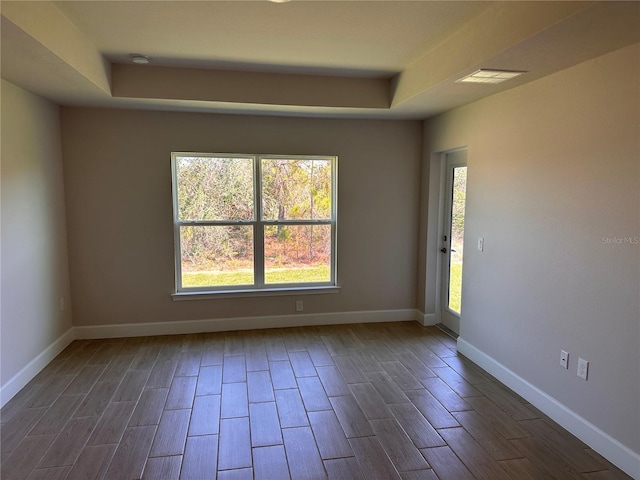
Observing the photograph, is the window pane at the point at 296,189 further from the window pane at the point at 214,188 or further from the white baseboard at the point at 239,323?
the white baseboard at the point at 239,323

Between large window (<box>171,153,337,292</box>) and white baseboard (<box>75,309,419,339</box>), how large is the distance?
0.36m

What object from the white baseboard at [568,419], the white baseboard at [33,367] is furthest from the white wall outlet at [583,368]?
the white baseboard at [33,367]

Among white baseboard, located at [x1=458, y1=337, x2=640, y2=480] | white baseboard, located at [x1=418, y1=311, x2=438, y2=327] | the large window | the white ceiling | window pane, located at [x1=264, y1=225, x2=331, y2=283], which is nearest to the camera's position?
the white ceiling

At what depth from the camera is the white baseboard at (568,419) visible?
2188mm

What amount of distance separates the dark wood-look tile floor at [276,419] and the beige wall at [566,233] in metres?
0.38

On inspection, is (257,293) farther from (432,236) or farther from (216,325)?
(432,236)

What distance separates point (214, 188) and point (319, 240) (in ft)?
4.32

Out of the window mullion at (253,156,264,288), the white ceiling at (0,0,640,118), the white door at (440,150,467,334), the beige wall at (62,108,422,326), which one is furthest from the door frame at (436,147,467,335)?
the window mullion at (253,156,264,288)

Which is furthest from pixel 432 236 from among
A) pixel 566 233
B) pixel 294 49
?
pixel 294 49

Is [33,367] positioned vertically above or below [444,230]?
below

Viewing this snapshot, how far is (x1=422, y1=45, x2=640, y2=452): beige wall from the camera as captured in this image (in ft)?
7.18

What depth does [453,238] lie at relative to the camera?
4332 millimetres

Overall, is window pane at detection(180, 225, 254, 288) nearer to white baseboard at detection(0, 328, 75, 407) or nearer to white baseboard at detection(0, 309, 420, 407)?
white baseboard at detection(0, 309, 420, 407)

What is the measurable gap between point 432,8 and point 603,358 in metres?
2.31
